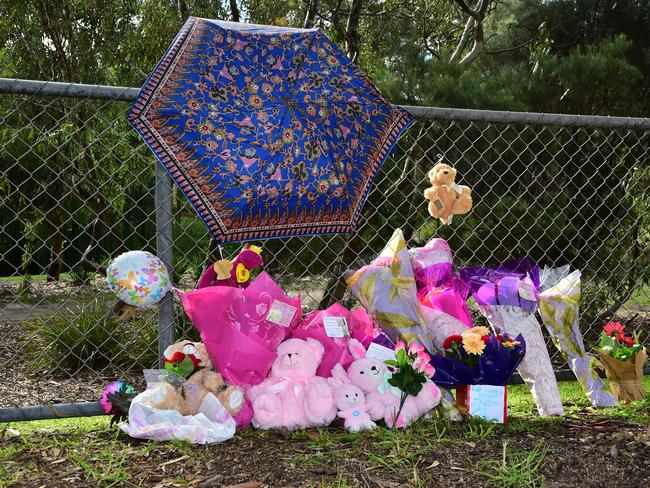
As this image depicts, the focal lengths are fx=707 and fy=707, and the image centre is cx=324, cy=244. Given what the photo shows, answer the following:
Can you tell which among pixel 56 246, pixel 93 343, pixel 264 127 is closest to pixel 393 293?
pixel 264 127

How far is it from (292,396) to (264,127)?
3.38 feet

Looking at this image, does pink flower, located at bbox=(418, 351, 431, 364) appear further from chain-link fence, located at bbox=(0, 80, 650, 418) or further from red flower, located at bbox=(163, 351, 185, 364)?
chain-link fence, located at bbox=(0, 80, 650, 418)

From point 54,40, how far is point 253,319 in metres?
5.47

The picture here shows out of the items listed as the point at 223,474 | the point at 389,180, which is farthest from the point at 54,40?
the point at 223,474

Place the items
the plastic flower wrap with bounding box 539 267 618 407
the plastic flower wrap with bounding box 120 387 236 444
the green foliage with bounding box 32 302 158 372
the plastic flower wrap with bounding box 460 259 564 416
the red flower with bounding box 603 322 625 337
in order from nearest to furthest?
1. the plastic flower wrap with bounding box 120 387 236 444
2. the plastic flower wrap with bounding box 460 259 564 416
3. the plastic flower wrap with bounding box 539 267 618 407
4. the red flower with bounding box 603 322 625 337
5. the green foliage with bounding box 32 302 158 372

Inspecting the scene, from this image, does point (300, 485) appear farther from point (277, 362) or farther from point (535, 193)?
point (535, 193)

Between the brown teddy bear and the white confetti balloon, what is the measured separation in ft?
0.70

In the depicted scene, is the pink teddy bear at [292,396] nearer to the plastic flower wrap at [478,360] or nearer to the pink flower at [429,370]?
the pink flower at [429,370]

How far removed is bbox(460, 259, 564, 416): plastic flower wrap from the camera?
3000 millimetres

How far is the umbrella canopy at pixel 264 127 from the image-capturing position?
259 centimetres

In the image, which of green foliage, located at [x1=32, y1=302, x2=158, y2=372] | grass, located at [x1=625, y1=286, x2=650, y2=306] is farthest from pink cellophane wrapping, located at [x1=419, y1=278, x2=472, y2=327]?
green foliage, located at [x1=32, y1=302, x2=158, y2=372]

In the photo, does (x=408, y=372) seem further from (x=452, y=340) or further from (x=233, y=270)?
(x=233, y=270)

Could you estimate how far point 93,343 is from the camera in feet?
15.1

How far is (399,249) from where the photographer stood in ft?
9.47
